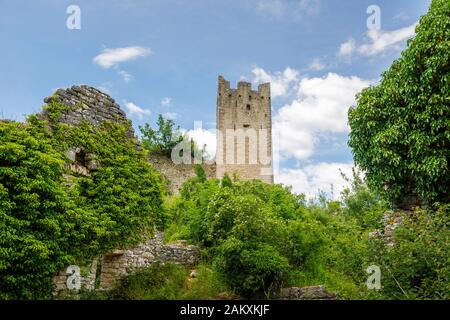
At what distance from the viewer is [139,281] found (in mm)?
9234

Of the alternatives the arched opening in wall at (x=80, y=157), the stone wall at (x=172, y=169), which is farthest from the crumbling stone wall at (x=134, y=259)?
the stone wall at (x=172, y=169)

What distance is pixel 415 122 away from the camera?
1191 centimetres

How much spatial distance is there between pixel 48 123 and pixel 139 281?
13.4 feet

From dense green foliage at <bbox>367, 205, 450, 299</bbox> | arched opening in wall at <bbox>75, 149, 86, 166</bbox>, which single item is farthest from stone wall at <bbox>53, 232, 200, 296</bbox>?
dense green foliage at <bbox>367, 205, 450, 299</bbox>

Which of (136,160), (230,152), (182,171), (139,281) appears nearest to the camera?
(139,281)

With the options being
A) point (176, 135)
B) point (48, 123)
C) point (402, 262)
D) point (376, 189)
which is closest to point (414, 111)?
point (376, 189)

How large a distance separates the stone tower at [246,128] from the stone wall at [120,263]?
24.3 meters

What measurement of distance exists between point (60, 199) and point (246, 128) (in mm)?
29377

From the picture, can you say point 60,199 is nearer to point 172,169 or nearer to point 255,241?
point 255,241

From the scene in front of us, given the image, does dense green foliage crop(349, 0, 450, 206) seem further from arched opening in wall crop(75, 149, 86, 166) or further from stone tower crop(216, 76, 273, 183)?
stone tower crop(216, 76, 273, 183)

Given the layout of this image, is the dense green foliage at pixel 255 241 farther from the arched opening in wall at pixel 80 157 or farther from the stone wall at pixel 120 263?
the arched opening in wall at pixel 80 157

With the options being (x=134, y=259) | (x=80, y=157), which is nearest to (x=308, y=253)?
(x=134, y=259)
